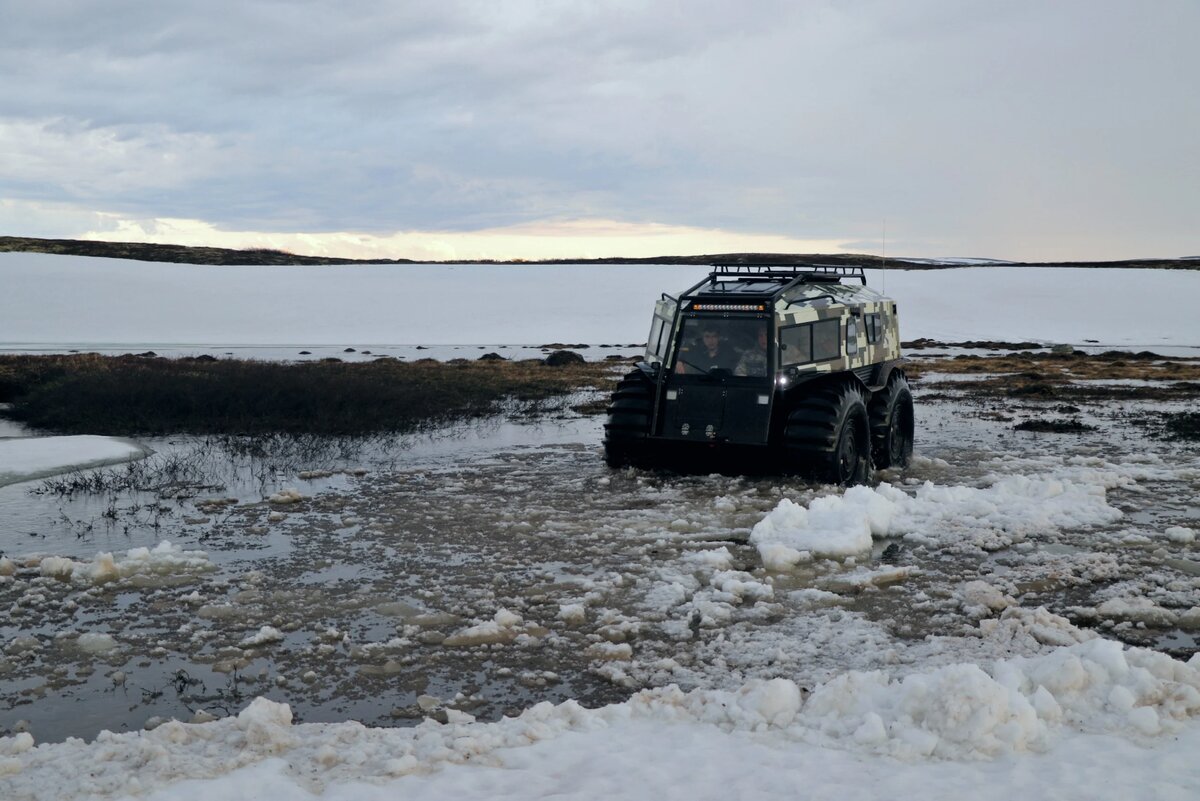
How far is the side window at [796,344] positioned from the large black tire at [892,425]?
5.39 feet

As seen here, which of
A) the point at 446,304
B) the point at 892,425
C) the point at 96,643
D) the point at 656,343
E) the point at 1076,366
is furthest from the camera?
the point at 446,304

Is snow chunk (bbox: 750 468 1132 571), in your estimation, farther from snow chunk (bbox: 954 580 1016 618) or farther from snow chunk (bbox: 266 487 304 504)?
snow chunk (bbox: 266 487 304 504)

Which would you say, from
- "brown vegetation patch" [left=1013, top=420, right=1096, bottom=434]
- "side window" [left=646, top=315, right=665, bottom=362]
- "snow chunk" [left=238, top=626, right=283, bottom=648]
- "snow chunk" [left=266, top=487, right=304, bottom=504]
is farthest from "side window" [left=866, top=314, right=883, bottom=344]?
"snow chunk" [left=238, top=626, right=283, bottom=648]

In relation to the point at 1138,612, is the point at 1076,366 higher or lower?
higher

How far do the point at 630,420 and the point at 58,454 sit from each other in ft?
26.7

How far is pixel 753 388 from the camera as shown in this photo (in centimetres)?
1162

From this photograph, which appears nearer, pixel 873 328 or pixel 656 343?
pixel 656 343

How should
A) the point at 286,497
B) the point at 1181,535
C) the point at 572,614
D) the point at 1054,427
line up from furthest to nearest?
the point at 1054,427, the point at 286,497, the point at 1181,535, the point at 572,614

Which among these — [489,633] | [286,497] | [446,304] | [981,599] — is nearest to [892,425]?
[981,599]

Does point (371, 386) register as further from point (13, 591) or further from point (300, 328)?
point (300, 328)

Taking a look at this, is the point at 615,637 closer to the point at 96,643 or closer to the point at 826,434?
the point at 96,643

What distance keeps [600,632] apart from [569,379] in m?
21.2

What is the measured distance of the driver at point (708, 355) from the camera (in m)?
12.0

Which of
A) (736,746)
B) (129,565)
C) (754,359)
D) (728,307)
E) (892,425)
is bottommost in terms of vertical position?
(736,746)
